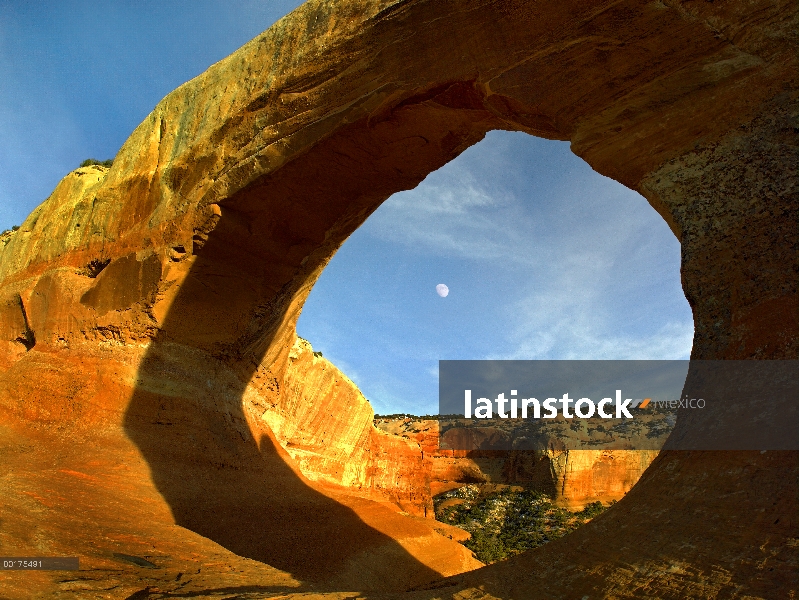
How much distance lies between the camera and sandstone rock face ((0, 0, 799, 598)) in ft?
12.2

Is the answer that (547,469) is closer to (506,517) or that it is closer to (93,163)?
(506,517)

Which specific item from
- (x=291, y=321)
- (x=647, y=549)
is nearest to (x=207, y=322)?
(x=291, y=321)

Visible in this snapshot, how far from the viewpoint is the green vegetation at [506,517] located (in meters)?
19.2

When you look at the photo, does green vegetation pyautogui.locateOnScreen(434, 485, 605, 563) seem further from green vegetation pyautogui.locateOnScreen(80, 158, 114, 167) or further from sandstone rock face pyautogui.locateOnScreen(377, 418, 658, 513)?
green vegetation pyautogui.locateOnScreen(80, 158, 114, 167)

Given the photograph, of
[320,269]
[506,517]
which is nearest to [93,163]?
[320,269]

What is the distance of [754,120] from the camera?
184 inches

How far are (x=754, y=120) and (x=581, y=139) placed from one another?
1.85 m

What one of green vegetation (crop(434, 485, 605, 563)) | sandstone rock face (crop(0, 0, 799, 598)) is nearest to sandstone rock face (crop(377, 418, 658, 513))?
green vegetation (crop(434, 485, 605, 563))

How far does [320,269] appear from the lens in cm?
1151

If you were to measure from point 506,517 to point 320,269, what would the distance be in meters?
17.5

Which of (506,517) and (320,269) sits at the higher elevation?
(320,269)

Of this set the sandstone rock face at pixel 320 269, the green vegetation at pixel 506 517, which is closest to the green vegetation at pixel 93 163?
the sandstone rock face at pixel 320 269

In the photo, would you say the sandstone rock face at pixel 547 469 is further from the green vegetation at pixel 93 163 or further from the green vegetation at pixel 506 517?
the green vegetation at pixel 93 163

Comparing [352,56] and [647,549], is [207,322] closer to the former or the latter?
[352,56]
